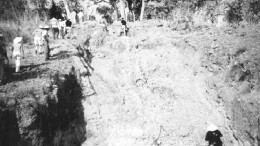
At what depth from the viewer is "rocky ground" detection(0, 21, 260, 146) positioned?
7559mm

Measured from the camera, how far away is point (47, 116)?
22.8ft

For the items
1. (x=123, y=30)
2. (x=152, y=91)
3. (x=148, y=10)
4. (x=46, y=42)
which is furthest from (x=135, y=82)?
(x=148, y=10)

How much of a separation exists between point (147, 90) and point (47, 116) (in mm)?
5122

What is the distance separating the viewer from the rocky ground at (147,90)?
7559 millimetres

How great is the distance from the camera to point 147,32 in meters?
14.1

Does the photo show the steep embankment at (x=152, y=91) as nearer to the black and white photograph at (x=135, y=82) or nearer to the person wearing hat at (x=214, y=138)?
the black and white photograph at (x=135, y=82)

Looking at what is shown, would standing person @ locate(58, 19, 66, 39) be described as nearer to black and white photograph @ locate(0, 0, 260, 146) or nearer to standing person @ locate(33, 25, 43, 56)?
black and white photograph @ locate(0, 0, 260, 146)

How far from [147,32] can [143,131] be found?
23.6ft

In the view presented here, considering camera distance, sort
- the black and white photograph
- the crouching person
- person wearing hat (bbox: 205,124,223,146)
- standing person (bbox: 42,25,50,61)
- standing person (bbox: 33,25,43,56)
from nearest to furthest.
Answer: the black and white photograph → person wearing hat (bbox: 205,124,223,146) → standing person (bbox: 42,25,50,61) → standing person (bbox: 33,25,43,56) → the crouching person

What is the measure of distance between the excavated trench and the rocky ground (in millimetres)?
33

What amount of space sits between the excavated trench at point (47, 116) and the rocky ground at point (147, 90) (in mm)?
33

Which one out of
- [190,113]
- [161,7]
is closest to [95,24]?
[161,7]

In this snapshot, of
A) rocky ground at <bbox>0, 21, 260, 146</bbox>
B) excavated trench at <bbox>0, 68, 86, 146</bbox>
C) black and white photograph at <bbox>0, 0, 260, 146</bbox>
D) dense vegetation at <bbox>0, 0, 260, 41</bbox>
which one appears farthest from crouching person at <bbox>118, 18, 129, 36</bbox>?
excavated trench at <bbox>0, 68, 86, 146</bbox>

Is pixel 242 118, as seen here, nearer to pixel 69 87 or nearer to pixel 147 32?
pixel 69 87
